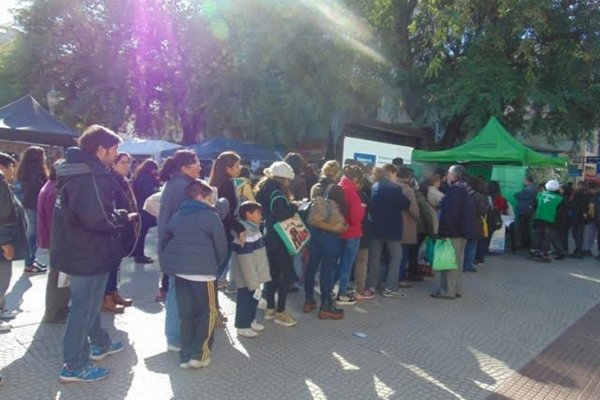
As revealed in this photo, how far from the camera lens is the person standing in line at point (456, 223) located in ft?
20.8

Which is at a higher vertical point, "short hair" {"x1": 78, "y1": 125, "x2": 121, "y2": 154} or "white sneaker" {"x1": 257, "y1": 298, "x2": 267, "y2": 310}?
"short hair" {"x1": 78, "y1": 125, "x2": 121, "y2": 154}

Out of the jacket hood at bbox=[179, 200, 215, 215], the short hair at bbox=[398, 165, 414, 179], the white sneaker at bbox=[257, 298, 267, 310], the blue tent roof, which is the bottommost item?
the white sneaker at bbox=[257, 298, 267, 310]

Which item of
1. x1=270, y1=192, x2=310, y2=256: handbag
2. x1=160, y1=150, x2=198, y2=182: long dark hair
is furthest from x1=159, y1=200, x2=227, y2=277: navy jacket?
x1=270, y1=192, x2=310, y2=256: handbag

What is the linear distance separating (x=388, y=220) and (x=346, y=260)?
794mm

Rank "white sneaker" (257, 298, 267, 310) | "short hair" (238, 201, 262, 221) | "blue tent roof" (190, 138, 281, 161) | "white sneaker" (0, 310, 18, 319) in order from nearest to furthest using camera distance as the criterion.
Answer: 1. "short hair" (238, 201, 262, 221)
2. "white sneaker" (0, 310, 18, 319)
3. "white sneaker" (257, 298, 267, 310)
4. "blue tent roof" (190, 138, 281, 161)

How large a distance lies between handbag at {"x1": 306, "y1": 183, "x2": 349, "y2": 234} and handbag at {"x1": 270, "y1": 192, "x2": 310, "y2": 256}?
22 cm

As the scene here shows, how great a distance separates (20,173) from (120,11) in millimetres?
16720

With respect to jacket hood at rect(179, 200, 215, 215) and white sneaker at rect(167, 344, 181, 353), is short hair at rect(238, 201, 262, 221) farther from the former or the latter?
white sneaker at rect(167, 344, 181, 353)

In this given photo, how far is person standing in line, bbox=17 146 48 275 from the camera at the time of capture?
647 cm

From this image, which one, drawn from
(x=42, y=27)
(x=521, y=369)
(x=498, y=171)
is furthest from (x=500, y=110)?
(x=42, y=27)

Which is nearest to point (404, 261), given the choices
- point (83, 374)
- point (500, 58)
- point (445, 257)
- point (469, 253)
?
point (445, 257)

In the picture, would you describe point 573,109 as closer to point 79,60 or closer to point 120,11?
point 120,11

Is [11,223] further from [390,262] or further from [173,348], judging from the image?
[390,262]

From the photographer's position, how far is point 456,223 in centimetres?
638
